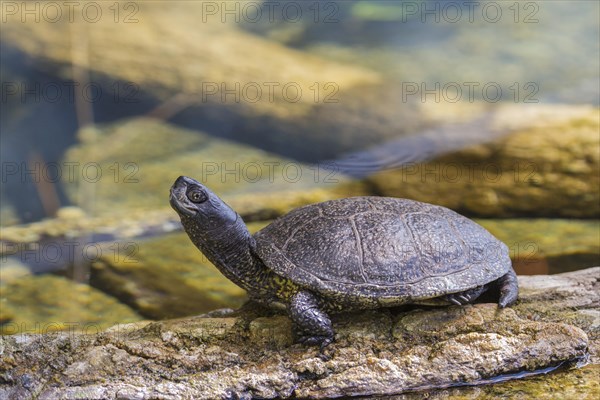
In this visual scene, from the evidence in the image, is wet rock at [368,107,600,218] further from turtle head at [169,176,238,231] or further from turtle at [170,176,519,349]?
turtle head at [169,176,238,231]

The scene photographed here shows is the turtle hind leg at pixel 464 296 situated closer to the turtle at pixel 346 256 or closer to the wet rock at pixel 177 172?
the turtle at pixel 346 256

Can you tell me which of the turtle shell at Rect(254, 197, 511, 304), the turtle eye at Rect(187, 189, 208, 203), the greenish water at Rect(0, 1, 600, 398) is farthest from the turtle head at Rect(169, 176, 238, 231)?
the greenish water at Rect(0, 1, 600, 398)

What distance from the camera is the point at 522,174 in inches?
241

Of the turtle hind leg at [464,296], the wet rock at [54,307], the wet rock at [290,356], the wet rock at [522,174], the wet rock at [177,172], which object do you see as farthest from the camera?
the wet rock at [177,172]

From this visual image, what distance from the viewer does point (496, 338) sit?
3457 millimetres

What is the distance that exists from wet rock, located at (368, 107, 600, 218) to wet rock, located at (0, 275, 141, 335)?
9.18 ft

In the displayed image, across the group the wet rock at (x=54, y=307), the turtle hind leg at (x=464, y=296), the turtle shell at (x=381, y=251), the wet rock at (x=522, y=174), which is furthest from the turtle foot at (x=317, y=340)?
the wet rock at (x=522, y=174)

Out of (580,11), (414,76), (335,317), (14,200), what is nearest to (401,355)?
(335,317)

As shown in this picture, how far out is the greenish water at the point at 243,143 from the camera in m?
5.20

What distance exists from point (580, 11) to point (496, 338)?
11.1 metres

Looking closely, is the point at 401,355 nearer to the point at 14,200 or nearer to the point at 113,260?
the point at 113,260

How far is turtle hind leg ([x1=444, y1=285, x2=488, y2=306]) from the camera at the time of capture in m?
3.60

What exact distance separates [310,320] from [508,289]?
1.17 metres

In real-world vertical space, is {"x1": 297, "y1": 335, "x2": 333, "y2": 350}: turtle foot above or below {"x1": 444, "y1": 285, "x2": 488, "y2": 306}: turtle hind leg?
below
